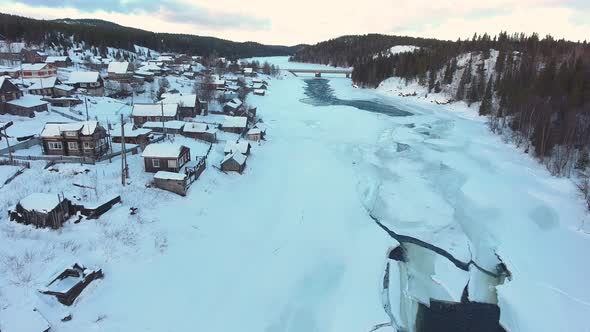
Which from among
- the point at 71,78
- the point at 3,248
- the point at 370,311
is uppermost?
the point at 71,78

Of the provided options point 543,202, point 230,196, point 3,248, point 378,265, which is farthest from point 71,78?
point 543,202


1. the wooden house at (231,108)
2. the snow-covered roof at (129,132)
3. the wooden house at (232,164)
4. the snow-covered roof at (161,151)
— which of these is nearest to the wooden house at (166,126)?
the snow-covered roof at (129,132)

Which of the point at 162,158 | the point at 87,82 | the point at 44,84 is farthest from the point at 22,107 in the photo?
the point at 162,158

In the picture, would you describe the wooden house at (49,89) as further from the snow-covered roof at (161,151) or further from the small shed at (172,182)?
the small shed at (172,182)

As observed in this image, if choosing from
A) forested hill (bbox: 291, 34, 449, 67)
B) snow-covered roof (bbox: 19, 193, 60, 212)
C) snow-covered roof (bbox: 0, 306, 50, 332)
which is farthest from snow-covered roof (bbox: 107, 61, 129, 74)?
forested hill (bbox: 291, 34, 449, 67)

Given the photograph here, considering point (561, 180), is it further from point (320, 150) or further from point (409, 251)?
point (320, 150)

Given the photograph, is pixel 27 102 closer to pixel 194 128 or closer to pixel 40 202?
pixel 194 128
